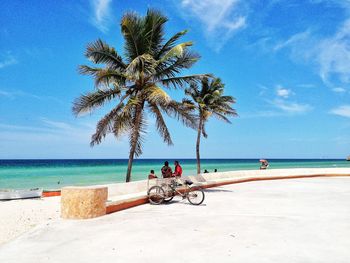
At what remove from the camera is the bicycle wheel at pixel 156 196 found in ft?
41.4

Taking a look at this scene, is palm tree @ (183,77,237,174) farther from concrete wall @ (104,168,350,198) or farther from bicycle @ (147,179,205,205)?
bicycle @ (147,179,205,205)

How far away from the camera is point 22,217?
35.7 feet

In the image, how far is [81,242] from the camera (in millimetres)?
7016

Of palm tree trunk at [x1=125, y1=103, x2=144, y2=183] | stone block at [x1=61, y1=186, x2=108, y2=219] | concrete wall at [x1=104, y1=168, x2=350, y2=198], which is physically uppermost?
palm tree trunk at [x1=125, y1=103, x2=144, y2=183]

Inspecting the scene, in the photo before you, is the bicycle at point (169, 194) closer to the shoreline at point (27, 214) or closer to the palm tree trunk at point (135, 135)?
the shoreline at point (27, 214)

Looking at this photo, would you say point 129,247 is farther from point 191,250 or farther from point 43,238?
point 43,238

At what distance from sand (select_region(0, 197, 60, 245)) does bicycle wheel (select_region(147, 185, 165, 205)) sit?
10.7ft

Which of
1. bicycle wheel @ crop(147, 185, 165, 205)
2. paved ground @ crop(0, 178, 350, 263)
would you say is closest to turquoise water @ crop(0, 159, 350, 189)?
bicycle wheel @ crop(147, 185, 165, 205)

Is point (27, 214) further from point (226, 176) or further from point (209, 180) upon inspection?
point (226, 176)

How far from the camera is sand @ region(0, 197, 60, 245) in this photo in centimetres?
870

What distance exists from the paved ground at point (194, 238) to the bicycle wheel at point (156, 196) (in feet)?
4.73

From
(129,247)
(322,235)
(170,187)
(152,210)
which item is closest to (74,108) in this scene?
(170,187)

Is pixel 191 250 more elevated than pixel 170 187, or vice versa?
pixel 170 187

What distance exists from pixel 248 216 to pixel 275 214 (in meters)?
0.98
